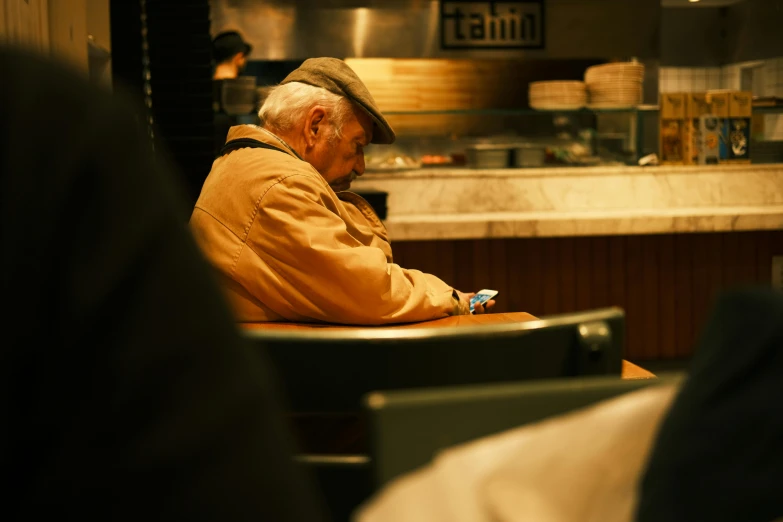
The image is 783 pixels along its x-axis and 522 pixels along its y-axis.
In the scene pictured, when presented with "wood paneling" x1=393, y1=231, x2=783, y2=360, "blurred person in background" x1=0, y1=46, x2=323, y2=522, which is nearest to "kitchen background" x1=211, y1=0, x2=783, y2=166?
"wood paneling" x1=393, y1=231, x2=783, y2=360

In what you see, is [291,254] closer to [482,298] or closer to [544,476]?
[482,298]

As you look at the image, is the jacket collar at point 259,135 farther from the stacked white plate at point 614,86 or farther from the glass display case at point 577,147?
the stacked white plate at point 614,86

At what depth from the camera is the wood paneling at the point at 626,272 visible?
14.6ft

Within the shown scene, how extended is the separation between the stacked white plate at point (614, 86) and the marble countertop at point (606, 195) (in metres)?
0.38

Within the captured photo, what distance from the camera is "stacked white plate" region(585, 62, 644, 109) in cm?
480

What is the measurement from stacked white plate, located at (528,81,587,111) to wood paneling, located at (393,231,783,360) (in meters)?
0.78

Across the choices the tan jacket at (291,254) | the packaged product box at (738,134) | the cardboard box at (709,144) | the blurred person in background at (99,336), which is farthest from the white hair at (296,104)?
the packaged product box at (738,134)

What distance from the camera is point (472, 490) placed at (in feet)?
2.39

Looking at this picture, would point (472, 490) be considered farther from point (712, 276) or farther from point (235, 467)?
point (712, 276)

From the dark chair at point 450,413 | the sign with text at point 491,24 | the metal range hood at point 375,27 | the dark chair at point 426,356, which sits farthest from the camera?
the sign with text at point 491,24

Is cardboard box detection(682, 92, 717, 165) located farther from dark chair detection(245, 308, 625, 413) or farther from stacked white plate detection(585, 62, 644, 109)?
dark chair detection(245, 308, 625, 413)

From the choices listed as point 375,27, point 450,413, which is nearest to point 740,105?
point 375,27

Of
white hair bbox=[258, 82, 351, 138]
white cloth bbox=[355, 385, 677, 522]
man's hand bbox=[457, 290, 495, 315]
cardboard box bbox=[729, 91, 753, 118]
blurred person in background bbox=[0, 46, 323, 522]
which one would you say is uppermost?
cardboard box bbox=[729, 91, 753, 118]

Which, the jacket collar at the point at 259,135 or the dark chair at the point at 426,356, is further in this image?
the jacket collar at the point at 259,135
